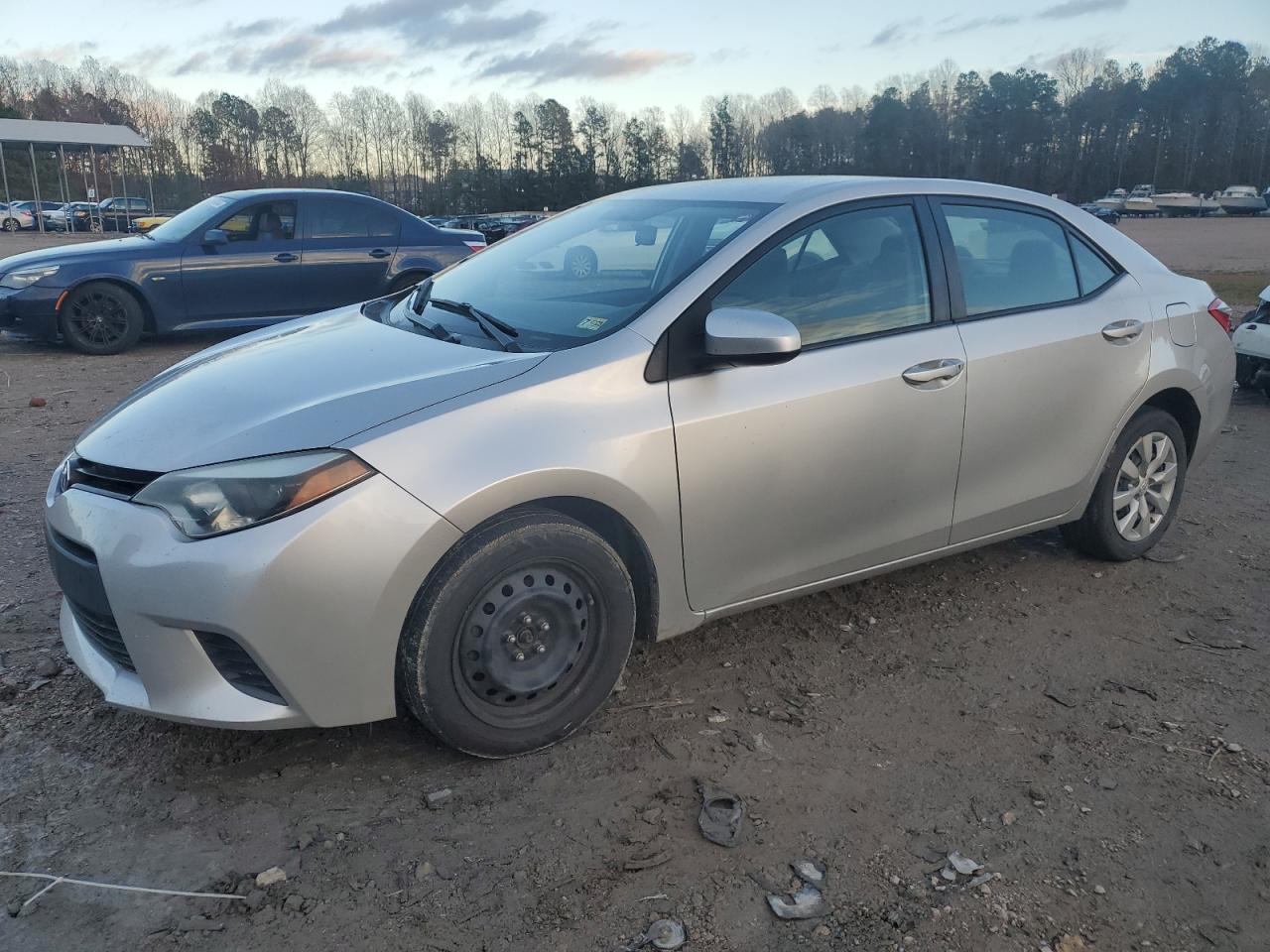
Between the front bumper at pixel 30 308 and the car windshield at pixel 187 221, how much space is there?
111 cm

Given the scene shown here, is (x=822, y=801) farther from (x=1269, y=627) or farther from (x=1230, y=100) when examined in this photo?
(x=1230, y=100)

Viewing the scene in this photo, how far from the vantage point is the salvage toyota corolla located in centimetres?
259

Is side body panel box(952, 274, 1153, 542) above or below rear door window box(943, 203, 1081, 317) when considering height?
below

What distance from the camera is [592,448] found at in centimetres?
289

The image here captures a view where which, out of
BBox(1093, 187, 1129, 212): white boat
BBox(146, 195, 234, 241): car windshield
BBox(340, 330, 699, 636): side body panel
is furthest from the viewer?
BBox(1093, 187, 1129, 212): white boat

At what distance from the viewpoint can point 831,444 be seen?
336 centimetres

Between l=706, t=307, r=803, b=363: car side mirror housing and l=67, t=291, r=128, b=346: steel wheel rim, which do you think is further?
l=67, t=291, r=128, b=346: steel wheel rim

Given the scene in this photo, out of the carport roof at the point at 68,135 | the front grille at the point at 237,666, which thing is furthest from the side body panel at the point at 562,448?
the carport roof at the point at 68,135

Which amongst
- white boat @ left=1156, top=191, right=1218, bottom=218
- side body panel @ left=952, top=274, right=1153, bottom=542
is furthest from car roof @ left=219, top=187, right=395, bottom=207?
white boat @ left=1156, top=191, right=1218, bottom=218

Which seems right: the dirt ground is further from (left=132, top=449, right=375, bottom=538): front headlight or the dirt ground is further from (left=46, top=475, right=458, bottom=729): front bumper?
(left=132, top=449, right=375, bottom=538): front headlight

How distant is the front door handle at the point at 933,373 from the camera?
139 inches

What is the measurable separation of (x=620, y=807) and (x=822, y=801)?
56 cm

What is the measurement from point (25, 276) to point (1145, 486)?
9468mm

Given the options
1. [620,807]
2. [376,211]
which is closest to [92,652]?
[620,807]
